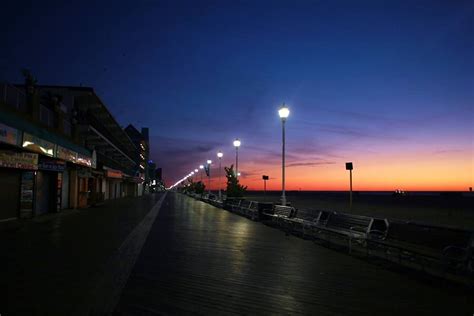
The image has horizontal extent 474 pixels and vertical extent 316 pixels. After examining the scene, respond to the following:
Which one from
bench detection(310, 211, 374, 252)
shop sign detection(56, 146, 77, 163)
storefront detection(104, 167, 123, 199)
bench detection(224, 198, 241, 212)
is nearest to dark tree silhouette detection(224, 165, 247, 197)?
bench detection(224, 198, 241, 212)

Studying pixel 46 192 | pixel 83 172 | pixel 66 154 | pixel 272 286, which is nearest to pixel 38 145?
Result: pixel 66 154

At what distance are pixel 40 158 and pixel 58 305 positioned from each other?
16936 millimetres

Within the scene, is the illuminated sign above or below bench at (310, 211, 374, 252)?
above

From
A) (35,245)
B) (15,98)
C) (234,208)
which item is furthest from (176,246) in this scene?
(234,208)

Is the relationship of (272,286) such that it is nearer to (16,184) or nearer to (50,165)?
(16,184)

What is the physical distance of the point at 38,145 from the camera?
17.3 metres

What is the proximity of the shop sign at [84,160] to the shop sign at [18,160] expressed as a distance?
23.9 feet

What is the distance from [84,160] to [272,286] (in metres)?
23.2

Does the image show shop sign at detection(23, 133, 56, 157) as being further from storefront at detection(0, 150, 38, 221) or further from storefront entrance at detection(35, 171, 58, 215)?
storefront entrance at detection(35, 171, 58, 215)

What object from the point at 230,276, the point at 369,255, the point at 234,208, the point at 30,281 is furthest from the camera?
the point at 234,208

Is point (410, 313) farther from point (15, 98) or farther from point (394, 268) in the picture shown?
point (15, 98)

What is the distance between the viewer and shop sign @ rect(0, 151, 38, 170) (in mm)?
15156

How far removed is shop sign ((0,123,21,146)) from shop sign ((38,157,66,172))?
5.09 metres

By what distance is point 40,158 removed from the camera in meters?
20.3
